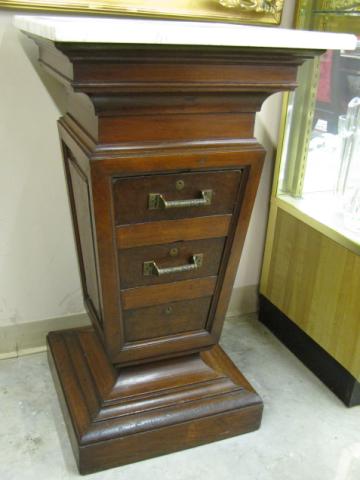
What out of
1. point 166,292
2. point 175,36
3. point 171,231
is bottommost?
point 166,292

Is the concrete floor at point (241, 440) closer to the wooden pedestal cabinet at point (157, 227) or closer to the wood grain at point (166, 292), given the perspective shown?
the wooden pedestal cabinet at point (157, 227)

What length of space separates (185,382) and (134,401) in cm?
14

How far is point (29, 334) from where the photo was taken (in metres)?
1.50

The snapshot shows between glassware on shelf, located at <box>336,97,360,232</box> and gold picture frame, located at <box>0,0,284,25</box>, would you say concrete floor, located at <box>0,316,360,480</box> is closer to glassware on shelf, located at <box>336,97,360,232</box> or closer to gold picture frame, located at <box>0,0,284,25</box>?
glassware on shelf, located at <box>336,97,360,232</box>

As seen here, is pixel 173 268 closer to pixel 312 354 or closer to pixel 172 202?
pixel 172 202

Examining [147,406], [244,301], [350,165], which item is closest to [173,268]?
[147,406]

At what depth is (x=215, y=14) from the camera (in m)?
1.29

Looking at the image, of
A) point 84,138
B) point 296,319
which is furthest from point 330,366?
point 84,138

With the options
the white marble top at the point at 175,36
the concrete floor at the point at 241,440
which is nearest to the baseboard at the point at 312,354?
the concrete floor at the point at 241,440

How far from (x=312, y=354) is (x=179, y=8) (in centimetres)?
107

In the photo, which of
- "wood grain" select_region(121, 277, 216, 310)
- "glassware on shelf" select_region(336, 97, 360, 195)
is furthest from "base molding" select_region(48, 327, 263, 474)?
"glassware on shelf" select_region(336, 97, 360, 195)

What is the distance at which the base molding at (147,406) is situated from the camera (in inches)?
44.8

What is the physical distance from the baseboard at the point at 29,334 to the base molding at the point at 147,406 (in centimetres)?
21

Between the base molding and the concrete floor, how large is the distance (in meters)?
0.04
